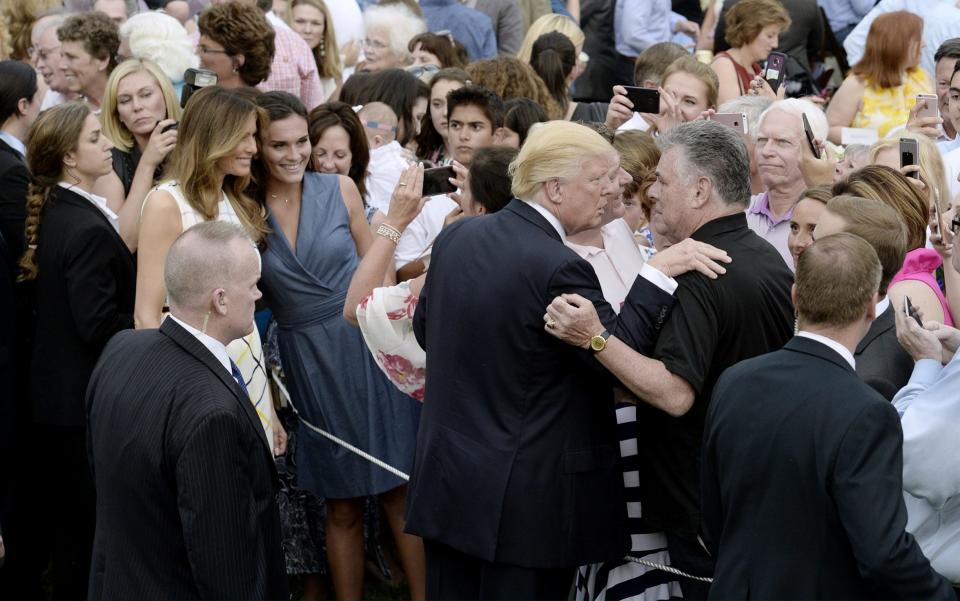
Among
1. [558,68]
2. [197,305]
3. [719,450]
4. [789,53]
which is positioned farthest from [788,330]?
[789,53]

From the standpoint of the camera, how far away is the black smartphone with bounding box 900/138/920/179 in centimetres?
516

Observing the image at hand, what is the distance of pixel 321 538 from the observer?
6109 millimetres

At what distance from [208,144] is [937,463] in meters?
3.30

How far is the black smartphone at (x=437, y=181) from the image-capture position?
6.00m

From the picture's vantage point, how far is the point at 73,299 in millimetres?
5418

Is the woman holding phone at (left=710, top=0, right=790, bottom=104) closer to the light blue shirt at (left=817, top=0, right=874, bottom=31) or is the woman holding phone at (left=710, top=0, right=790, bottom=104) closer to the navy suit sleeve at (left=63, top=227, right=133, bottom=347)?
the light blue shirt at (left=817, top=0, right=874, bottom=31)

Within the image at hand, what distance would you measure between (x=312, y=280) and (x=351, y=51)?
15.9ft

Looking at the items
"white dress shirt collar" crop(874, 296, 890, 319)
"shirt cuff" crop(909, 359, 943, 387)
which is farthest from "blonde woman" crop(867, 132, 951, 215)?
"shirt cuff" crop(909, 359, 943, 387)

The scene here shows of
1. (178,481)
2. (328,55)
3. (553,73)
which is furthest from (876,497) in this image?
(328,55)

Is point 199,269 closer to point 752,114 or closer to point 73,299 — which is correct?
point 73,299

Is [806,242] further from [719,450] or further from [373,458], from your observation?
[373,458]

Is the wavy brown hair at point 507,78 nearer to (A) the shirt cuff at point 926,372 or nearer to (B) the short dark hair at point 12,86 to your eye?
(B) the short dark hair at point 12,86

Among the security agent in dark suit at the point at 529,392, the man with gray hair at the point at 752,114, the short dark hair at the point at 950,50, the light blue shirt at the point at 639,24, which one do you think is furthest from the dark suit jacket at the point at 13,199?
the light blue shirt at the point at 639,24

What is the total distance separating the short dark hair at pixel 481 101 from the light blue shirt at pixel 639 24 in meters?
4.59
